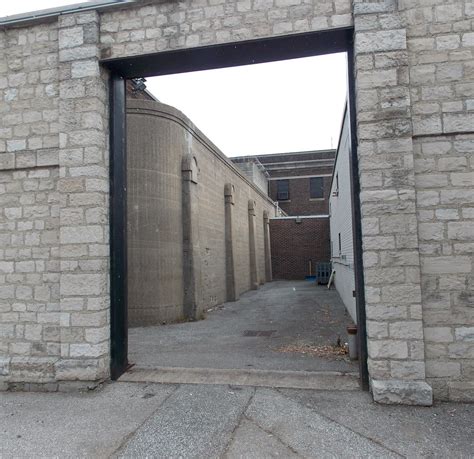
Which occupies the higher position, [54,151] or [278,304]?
[54,151]

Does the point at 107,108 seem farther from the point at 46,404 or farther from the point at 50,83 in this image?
the point at 46,404

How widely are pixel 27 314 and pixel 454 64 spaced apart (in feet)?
21.5

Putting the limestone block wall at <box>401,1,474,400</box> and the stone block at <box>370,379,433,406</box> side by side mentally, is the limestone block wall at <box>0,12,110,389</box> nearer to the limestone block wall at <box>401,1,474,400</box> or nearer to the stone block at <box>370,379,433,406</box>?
the stone block at <box>370,379,433,406</box>

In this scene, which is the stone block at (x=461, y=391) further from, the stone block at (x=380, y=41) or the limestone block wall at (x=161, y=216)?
the limestone block wall at (x=161, y=216)

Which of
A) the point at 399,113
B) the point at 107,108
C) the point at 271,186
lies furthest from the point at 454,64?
the point at 271,186

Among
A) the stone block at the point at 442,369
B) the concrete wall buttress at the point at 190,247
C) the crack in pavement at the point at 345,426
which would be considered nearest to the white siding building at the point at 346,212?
the stone block at the point at 442,369

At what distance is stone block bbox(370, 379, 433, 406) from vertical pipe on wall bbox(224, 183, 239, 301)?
41.9 feet

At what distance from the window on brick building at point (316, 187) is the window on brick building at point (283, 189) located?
7.09 feet

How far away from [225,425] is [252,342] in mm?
4715

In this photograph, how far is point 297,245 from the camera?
3133 centimetres

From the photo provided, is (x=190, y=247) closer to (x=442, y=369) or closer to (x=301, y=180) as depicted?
(x=442, y=369)

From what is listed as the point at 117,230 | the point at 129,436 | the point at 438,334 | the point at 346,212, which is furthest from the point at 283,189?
the point at 129,436

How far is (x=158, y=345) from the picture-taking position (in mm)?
8820

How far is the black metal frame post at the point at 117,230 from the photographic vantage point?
595 centimetres
